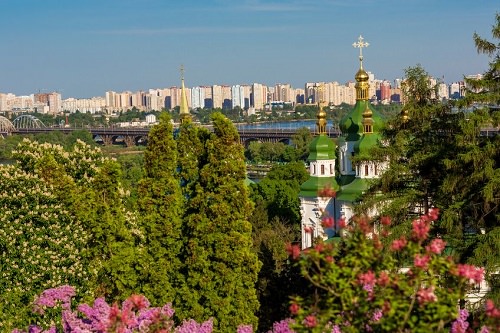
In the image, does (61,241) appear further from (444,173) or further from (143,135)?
(143,135)

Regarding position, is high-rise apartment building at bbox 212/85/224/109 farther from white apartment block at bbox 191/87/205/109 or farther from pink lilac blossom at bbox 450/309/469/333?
pink lilac blossom at bbox 450/309/469/333

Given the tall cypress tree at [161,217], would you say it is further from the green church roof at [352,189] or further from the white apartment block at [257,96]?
the white apartment block at [257,96]

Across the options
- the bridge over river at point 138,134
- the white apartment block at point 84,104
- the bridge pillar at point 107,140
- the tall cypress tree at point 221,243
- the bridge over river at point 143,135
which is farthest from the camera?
the white apartment block at point 84,104

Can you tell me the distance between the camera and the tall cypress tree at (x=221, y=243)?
1023 cm

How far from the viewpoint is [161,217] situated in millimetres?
10633

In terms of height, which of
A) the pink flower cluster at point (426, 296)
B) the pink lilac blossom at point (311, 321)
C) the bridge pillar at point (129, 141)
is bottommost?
the bridge pillar at point (129, 141)

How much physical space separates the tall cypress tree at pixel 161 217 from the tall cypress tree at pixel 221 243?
0.69 ft

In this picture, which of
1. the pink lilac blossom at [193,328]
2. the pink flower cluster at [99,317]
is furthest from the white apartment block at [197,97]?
the pink lilac blossom at [193,328]

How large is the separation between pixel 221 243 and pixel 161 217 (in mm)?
958

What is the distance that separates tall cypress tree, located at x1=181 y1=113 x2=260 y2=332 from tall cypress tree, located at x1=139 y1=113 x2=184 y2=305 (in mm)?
211

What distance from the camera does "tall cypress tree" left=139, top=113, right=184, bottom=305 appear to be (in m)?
10.5

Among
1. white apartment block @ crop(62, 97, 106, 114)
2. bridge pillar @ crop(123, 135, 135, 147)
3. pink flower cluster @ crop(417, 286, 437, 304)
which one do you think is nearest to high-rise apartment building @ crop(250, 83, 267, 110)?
white apartment block @ crop(62, 97, 106, 114)

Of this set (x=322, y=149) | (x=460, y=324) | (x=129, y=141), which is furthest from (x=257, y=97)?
(x=460, y=324)

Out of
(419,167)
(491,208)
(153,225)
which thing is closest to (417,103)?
(419,167)
